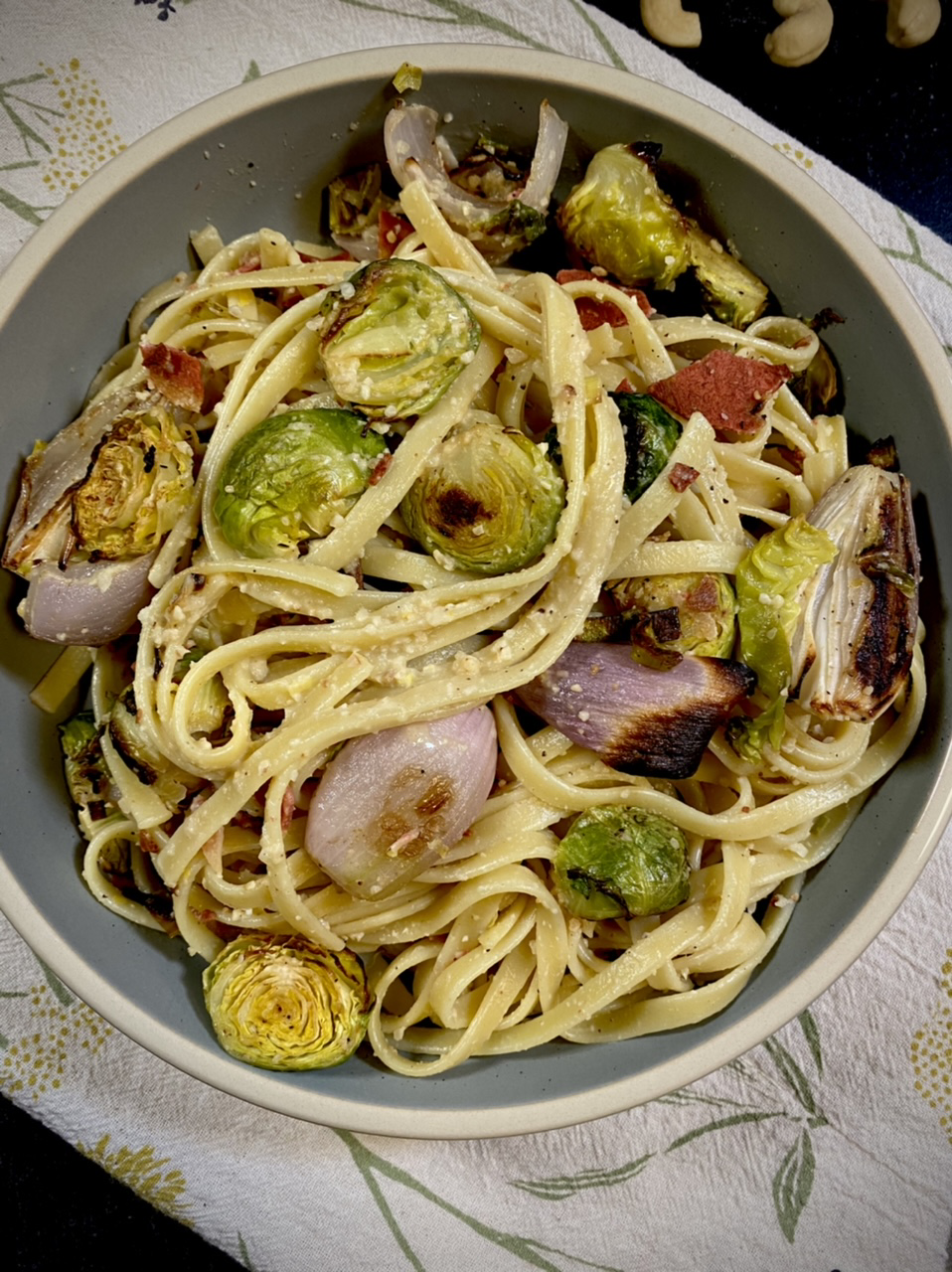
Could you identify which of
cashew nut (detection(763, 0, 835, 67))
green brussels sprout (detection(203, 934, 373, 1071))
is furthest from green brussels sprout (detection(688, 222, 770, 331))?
green brussels sprout (detection(203, 934, 373, 1071))

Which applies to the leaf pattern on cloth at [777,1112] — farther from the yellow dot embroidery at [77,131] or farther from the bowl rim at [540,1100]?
the yellow dot embroidery at [77,131]

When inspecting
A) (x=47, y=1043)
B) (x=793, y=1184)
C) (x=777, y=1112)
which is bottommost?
(x=47, y=1043)

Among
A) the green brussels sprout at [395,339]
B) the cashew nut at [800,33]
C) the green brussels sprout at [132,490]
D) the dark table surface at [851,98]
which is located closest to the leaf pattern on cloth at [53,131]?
the green brussels sprout at [132,490]

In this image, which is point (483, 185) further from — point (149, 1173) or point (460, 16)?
point (149, 1173)

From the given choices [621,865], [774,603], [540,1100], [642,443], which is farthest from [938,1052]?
[642,443]

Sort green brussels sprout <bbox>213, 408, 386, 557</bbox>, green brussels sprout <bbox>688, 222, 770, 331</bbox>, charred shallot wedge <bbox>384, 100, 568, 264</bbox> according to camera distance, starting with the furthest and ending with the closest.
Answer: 1. green brussels sprout <bbox>688, 222, 770, 331</bbox>
2. charred shallot wedge <bbox>384, 100, 568, 264</bbox>
3. green brussels sprout <bbox>213, 408, 386, 557</bbox>

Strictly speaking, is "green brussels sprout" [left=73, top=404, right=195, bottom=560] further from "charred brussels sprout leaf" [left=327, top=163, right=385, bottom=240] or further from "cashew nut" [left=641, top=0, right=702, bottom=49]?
"cashew nut" [left=641, top=0, right=702, bottom=49]

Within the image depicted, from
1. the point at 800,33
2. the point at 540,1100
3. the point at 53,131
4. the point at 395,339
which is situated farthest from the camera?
the point at 800,33

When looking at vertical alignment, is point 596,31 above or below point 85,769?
above
